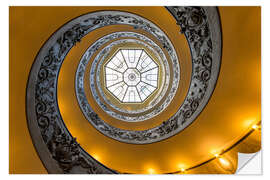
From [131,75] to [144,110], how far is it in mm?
3271

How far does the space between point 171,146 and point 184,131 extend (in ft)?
3.27

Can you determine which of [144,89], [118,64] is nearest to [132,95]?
Answer: [144,89]

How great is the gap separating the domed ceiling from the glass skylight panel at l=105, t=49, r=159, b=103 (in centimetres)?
190

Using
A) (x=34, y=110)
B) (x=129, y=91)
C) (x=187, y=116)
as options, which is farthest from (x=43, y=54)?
(x=129, y=91)

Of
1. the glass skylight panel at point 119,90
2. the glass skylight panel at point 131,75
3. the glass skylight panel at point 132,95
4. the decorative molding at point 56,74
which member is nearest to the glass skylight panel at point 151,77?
the glass skylight panel at point 131,75

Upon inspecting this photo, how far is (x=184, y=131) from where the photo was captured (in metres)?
4.63

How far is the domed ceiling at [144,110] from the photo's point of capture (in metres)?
3.18

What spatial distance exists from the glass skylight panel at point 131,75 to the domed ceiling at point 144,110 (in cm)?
190

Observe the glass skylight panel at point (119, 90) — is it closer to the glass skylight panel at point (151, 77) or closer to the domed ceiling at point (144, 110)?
the glass skylight panel at point (151, 77)

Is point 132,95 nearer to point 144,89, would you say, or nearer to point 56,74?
point 144,89

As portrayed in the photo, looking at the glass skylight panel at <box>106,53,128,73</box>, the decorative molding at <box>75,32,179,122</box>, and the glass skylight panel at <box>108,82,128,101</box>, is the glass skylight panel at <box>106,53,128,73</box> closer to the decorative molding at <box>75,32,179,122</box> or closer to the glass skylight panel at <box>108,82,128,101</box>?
the glass skylight panel at <box>108,82,128,101</box>

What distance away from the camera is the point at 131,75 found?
396 inches

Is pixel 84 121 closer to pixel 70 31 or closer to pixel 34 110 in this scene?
pixel 34 110

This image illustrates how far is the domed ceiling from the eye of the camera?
318 cm
